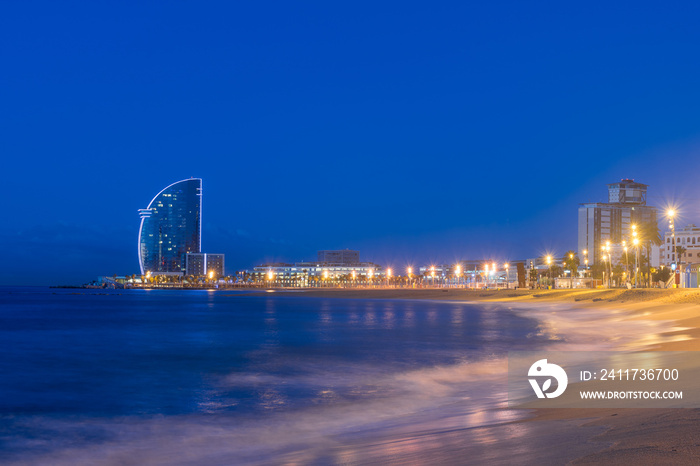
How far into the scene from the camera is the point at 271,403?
13.8m

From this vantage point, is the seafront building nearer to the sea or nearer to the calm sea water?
the calm sea water

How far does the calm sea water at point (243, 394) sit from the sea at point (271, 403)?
50mm

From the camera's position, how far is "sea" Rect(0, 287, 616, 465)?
8.48m

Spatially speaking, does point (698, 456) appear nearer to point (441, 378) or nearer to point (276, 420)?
point (276, 420)

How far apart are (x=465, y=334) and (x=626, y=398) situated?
22.9 meters

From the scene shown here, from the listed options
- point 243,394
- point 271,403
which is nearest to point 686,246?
point 243,394

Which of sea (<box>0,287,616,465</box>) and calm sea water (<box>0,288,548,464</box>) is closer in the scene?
sea (<box>0,287,616,465</box>)

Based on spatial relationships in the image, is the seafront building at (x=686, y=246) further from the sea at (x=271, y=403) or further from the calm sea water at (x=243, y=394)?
the sea at (x=271, y=403)

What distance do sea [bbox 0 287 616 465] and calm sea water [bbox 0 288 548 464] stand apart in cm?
5

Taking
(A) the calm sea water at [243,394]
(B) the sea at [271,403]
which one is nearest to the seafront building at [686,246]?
(A) the calm sea water at [243,394]

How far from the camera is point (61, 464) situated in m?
→ 9.27

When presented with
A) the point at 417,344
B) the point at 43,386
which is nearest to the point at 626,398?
the point at 43,386

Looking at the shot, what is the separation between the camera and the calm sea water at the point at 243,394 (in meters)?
9.88

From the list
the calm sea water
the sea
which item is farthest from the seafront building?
the sea
